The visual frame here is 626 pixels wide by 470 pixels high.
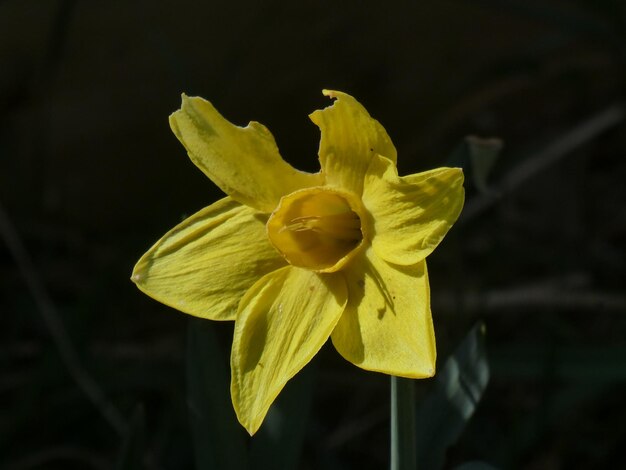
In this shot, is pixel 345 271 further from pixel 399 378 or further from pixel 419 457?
pixel 419 457

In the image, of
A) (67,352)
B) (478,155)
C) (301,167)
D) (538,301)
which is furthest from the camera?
(301,167)

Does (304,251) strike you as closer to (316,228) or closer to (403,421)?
(316,228)

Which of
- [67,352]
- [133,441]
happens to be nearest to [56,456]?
[67,352]

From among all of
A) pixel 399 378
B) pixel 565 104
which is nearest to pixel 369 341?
pixel 399 378

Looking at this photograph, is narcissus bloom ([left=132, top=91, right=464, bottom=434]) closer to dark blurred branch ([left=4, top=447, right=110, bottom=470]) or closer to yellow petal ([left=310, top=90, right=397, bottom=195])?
yellow petal ([left=310, top=90, right=397, bottom=195])

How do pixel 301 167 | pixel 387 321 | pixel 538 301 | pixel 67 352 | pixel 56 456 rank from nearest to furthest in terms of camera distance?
pixel 387 321, pixel 56 456, pixel 67 352, pixel 538 301, pixel 301 167

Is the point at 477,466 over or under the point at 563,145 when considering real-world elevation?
under

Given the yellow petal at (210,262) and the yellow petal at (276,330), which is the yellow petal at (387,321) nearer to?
the yellow petal at (276,330)

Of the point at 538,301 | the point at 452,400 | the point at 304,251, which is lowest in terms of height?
the point at 538,301
